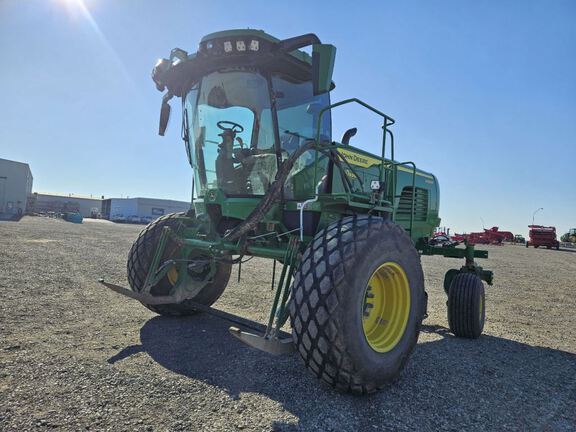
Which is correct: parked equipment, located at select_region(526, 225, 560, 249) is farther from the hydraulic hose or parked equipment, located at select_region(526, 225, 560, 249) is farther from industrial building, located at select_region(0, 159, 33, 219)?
industrial building, located at select_region(0, 159, 33, 219)

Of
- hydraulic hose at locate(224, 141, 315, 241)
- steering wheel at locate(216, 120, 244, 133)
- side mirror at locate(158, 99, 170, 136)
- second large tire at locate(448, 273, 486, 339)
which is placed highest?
side mirror at locate(158, 99, 170, 136)

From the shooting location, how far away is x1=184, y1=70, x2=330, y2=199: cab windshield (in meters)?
4.38

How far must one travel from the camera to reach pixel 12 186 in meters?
56.3

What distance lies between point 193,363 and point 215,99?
2.83 metres

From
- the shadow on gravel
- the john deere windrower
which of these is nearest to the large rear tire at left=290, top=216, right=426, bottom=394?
the john deere windrower

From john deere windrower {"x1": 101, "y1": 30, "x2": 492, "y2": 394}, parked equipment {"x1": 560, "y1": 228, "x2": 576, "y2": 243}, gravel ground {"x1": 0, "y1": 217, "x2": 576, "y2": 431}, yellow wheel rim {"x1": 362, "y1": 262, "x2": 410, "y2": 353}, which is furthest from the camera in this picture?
parked equipment {"x1": 560, "y1": 228, "x2": 576, "y2": 243}

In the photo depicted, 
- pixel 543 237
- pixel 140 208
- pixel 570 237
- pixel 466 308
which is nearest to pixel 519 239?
pixel 570 237

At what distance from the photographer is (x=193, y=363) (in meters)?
3.71

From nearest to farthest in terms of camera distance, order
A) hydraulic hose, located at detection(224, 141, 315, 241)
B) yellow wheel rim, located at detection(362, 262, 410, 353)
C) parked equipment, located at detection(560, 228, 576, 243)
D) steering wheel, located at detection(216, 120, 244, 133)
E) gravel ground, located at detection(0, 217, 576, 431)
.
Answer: gravel ground, located at detection(0, 217, 576, 431) < yellow wheel rim, located at detection(362, 262, 410, 353) < hydraulic hose, located at detection(224, 141, 315, 241) < steering wheel, located at detection(216, 120, 244, 133) < parked equipment, located at detection(560, 228, 576, 243)

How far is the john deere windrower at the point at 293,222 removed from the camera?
3004mm

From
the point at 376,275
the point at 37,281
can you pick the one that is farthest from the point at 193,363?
the point at 37,281

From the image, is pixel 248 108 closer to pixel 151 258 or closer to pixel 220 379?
pixel 151 258

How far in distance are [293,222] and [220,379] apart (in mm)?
1639

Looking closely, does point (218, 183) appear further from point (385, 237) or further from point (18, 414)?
point (18, 414)
